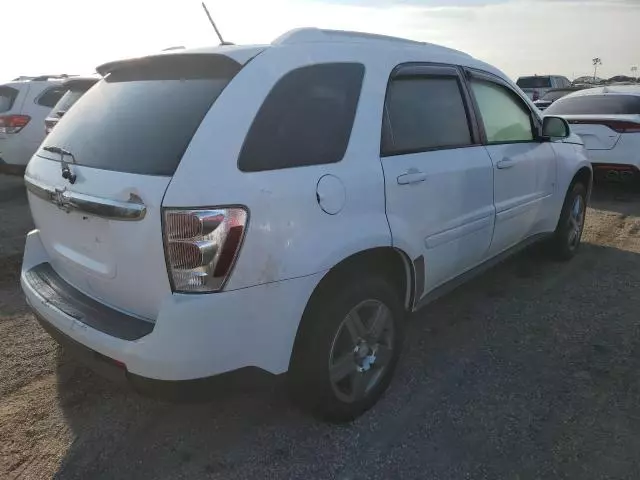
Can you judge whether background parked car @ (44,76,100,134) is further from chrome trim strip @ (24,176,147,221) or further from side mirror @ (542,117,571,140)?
side mirror @ (542,117,571,140)

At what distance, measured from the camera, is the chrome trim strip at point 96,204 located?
81.2 inches

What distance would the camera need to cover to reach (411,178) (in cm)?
280

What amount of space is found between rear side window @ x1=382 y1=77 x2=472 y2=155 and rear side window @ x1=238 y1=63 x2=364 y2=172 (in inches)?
10.7

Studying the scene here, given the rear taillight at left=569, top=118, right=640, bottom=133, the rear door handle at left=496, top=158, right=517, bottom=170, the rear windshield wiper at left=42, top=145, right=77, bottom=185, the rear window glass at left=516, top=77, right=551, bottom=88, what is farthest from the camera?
the rear window glass at left=516, top=77, right=551, bottom=88

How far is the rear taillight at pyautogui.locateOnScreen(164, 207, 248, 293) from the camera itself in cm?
202

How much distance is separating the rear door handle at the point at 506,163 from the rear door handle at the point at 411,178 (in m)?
0.97

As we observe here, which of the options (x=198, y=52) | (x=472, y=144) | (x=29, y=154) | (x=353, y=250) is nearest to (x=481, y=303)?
(x=472, y=144)

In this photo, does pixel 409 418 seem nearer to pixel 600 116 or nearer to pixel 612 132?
pixel 612 132

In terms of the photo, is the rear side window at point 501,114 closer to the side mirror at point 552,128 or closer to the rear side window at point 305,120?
the side mirror at point 552,128

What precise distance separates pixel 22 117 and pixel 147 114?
7.20m

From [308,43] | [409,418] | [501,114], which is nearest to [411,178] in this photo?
[308,43]

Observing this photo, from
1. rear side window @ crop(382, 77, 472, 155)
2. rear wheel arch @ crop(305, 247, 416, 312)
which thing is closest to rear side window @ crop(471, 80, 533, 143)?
rear side window @ crop(382, 77, 472, 155)

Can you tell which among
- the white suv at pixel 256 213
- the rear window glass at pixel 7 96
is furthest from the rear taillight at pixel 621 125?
the rear window glass at pixel 7 96

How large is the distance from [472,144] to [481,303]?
1.35 m
